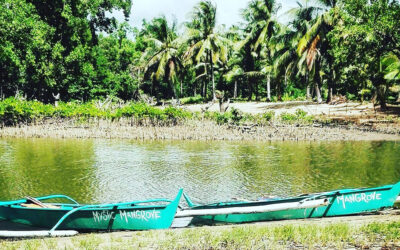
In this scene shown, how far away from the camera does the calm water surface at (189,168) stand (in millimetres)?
11344

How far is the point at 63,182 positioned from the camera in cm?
1234

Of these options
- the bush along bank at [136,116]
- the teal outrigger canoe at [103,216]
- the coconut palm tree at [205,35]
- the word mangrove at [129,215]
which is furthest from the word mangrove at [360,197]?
the coconut palm tree at [205,35]

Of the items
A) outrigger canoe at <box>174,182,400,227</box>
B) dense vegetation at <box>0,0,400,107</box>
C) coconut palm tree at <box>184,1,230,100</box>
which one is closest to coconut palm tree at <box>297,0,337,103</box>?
dense vegetation at <box>0,0,400,107</box>

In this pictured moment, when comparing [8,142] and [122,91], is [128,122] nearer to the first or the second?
[8,142]

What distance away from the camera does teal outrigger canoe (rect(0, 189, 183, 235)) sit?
7.54 meters

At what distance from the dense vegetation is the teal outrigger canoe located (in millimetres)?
15909

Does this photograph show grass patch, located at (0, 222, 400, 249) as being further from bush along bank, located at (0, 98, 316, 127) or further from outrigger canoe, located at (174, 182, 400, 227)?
bush along bank, located at (0, 98, 316, 127)

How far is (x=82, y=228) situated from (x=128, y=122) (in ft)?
52.1

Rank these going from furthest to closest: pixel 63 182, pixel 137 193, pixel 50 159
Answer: pixel 50 159
pixel 63 182
pixel 137 193

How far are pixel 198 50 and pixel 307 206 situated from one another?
104ft

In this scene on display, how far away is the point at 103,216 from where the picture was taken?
7594 mm

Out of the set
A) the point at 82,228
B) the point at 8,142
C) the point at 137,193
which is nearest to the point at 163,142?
the point at 8,142

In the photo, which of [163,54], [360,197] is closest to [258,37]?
[163,54]

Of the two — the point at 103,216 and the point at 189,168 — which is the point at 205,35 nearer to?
the point at 189,168
